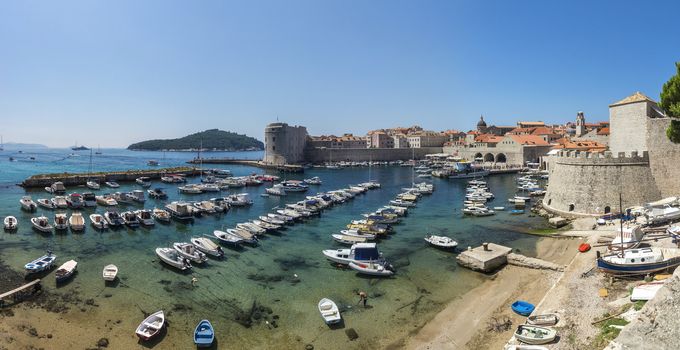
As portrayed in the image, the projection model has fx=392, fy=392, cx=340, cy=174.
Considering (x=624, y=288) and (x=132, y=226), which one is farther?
(x=132, y=226)

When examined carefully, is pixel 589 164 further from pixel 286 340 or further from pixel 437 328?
pixel 286 340

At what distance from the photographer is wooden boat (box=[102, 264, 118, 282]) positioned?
54.0 ft

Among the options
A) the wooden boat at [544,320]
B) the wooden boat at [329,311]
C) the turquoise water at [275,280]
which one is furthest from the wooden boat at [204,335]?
the wooden boat at [544,320]

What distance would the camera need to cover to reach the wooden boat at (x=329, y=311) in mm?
13141

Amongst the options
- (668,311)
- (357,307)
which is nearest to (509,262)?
(357,307)

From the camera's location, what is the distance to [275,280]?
17.0 m

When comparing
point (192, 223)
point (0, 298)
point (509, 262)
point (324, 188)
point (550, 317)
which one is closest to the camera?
point (550, 317)

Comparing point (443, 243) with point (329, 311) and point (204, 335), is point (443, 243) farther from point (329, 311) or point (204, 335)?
point (204, 335)

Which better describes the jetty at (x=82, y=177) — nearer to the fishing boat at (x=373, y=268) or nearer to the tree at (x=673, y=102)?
the fishing boat at (x=373, y=268)

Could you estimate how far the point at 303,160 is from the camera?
92000 mm

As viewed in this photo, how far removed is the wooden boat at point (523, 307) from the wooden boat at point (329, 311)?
6.06 metres

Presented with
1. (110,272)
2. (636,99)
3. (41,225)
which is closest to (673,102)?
(636,99)

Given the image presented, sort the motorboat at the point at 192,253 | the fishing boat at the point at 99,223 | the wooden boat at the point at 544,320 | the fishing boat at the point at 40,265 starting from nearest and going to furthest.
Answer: the wooden boat at the point at 544,320 → the fishing boat at the point at 40,265 → the motorboat at the point at 192,253 → the fishing boat at the point at 99,223

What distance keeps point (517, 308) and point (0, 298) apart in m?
18.3
